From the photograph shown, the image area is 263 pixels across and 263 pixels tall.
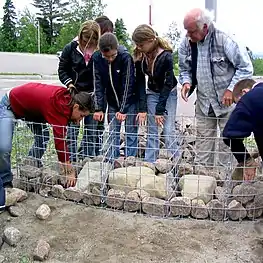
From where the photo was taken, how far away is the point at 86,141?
4090 millimetres

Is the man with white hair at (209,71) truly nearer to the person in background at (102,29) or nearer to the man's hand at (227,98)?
the man's hand at (227,98)

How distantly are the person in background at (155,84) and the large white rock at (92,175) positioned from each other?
445mm

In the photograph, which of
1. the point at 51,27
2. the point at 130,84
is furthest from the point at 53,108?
the point at 51,27

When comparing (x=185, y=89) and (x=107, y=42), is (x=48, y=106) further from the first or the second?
(x=185, y=89)

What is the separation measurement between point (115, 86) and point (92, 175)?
2.83 feet

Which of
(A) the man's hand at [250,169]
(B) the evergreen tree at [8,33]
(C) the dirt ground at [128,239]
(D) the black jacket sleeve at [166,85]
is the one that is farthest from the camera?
(B) the evergreen tree at [8,33]

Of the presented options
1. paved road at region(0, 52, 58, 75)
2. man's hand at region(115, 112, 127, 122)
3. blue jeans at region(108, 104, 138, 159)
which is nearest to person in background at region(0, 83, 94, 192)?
man's hand at region(115, 112, 127, 122)

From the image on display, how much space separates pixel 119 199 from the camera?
3.34m

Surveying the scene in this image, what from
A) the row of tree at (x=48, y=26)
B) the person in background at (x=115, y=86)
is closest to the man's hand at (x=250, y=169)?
the person in background at (x=115, y=86)

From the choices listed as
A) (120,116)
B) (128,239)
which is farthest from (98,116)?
(128,239)

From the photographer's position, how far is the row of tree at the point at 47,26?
25594 mm

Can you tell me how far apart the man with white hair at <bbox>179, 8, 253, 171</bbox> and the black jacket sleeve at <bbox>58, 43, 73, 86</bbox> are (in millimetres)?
1017

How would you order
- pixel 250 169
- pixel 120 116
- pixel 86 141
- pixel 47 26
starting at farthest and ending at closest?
pixel 47 26, pixel 86 141, pixel 120 116, pixel 250 169

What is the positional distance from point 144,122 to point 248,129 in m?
1.51
